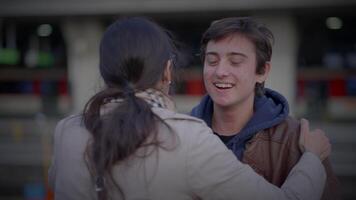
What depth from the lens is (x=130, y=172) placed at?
153cm

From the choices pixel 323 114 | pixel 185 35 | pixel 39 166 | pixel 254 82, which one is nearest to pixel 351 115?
pixel 323 114

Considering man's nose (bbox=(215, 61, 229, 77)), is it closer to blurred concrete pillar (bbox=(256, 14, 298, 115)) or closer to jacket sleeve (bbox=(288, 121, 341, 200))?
jacket sleeve (bbox=(288, 121, 341, 200))

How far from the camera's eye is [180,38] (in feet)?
52.6

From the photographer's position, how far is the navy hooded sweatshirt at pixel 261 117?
6.90 feet

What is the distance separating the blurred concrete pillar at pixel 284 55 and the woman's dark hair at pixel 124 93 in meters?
13.5

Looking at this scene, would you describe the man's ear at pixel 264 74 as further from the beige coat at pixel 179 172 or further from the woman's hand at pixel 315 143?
the beige coat at pixel 179 172

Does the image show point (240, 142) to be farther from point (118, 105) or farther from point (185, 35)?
point (185, 35)

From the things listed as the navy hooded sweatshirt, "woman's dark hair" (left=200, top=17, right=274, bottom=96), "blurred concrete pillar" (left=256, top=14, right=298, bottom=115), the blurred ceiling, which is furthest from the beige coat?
"blurred concrete pillar" (left=256, top=14, right=298, bottom=115)

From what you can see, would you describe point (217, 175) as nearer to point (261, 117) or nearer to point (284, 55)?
point (261, 117)

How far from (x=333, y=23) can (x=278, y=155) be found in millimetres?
15499

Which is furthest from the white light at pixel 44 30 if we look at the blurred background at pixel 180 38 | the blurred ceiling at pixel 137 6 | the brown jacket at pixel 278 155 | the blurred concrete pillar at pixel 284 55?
the brown jacket at pixel 278 155

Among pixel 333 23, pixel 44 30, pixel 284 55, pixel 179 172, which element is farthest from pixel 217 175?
pixel 44 30

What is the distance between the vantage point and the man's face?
2.13 metres

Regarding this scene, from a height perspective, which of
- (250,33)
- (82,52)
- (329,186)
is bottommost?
(82,52)
